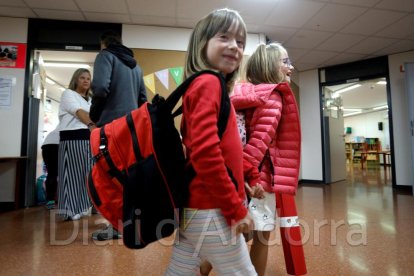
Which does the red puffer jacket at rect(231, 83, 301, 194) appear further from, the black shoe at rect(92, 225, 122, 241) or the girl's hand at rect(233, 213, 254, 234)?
the black shoe at rect(92, 225, 122, 241)

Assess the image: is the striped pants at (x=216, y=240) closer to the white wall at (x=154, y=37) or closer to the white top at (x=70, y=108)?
the white top at (x=70, y=108)

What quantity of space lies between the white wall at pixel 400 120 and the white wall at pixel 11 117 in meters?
5.85

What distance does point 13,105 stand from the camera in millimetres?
3162

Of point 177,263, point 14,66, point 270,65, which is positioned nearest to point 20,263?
point 177,263

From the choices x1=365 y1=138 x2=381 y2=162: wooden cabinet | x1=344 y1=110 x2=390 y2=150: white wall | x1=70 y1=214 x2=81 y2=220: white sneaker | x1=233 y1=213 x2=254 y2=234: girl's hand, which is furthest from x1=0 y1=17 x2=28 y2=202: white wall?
x1=344 y1=110 x2=390 y2=150: white wall

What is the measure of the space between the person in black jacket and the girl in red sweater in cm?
92

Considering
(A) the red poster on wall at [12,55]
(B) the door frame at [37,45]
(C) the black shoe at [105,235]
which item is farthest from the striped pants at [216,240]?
(A) the red poster on wall at [12,55]

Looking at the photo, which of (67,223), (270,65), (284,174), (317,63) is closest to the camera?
(284,174)

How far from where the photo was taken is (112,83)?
4.85 ft

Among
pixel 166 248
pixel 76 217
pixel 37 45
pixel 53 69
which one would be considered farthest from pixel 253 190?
pixel 53 69

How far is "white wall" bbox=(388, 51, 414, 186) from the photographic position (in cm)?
432

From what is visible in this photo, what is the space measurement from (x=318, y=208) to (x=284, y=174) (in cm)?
212

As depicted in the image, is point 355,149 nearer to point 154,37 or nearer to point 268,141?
Result: point 154,37

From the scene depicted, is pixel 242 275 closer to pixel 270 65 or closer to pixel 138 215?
pixel 138 215
